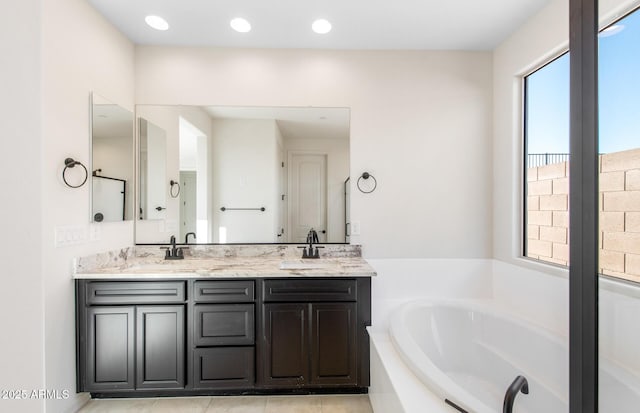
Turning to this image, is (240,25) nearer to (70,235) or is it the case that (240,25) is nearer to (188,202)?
(188,202)

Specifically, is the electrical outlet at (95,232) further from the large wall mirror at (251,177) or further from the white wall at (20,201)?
the white wall at (20,201)

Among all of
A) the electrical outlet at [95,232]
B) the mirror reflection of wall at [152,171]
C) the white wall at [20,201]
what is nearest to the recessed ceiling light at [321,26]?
the mirror reflection of wall at [152,171]

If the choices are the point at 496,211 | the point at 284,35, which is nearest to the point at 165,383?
the point at 284,35

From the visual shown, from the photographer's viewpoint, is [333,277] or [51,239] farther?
[333,277]

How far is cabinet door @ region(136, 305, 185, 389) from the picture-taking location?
1.95 metres

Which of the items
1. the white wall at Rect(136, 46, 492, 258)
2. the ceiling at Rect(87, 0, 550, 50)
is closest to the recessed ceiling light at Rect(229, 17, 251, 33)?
the ceiling at Rect(87, 0, 550, 50)

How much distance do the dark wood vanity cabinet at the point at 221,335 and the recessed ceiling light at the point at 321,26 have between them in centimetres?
187

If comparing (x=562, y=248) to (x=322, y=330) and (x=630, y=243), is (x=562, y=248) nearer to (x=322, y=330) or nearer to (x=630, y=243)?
(x=630, y=243)

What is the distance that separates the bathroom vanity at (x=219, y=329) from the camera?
195 centimetres

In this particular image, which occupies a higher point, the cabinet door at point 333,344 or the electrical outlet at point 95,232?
the electrical outlet at point 95,232

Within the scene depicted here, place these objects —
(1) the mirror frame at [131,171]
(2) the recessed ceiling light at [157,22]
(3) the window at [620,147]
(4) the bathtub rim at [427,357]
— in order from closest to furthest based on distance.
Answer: (3) the window at [620,147] → (4) the bathtub rim at [427,357] → (1) the mirror frame at [131,171] → (2) the recessed ceiling light at [157,22]

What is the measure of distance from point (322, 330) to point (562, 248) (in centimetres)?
171

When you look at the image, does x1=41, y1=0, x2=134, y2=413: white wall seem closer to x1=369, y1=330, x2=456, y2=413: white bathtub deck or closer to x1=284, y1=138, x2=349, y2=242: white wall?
x1=284, y1=138, x2=349, y2=242: white wall

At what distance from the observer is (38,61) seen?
605 millimetres
